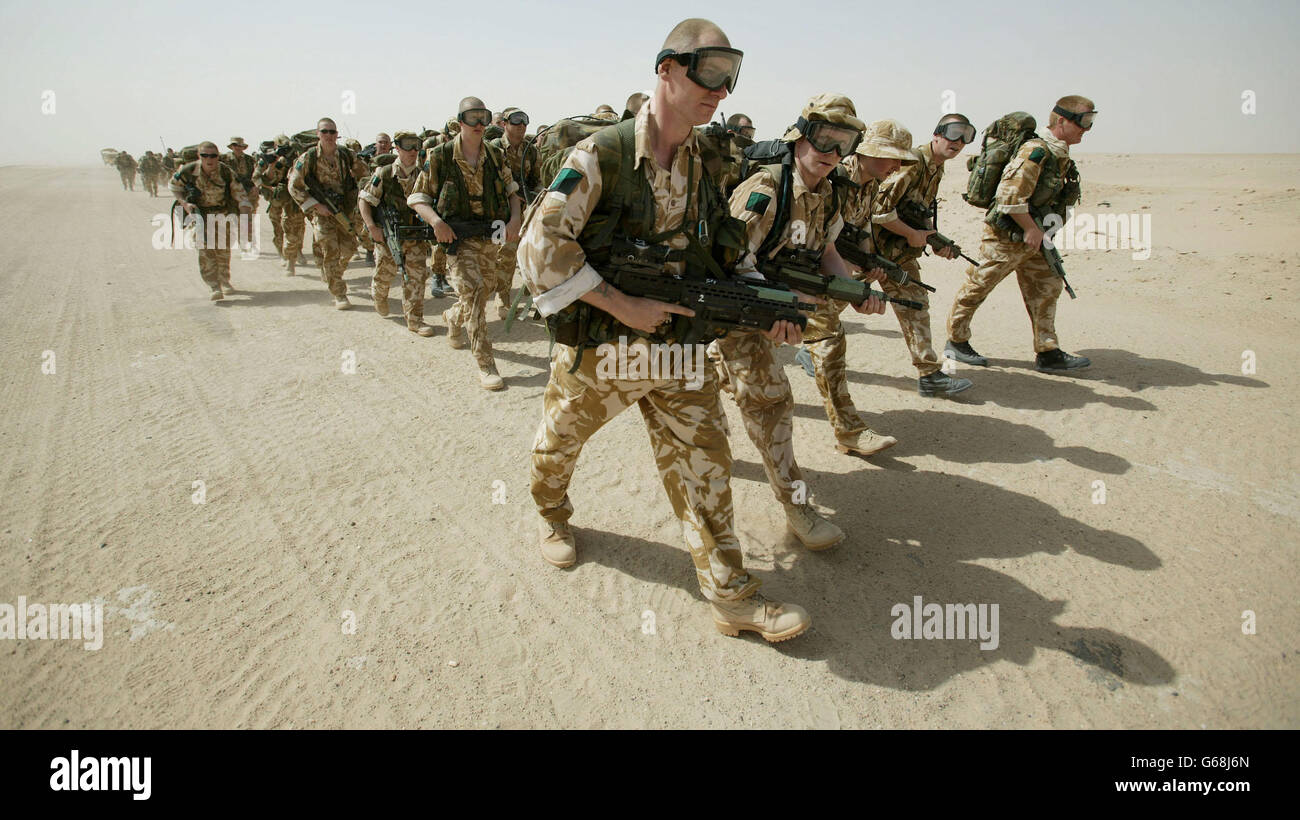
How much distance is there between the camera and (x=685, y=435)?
2773 mm

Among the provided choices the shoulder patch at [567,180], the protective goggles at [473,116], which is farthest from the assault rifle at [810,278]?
the protective goggles at [473,116]

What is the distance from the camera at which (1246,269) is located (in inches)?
363

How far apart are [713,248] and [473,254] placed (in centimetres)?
384

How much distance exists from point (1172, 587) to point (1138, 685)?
90 centimetres

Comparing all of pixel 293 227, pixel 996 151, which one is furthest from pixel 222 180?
pixel 996 151

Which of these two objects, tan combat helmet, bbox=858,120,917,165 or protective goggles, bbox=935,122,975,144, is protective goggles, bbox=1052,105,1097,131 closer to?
protective goggles, bbox=935,122,975,144

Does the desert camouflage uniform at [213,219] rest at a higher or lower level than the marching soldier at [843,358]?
higher

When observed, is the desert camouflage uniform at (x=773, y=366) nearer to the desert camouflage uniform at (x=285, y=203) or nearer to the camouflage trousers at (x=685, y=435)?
the camouflage trousers at (x=685, y=435)

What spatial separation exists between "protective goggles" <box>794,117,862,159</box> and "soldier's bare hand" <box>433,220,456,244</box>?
11.9 ft

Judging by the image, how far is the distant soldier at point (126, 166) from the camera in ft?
97.0

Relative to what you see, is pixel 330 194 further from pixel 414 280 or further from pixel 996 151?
pixel 996 151

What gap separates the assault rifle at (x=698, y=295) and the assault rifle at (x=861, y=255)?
214 centimetres

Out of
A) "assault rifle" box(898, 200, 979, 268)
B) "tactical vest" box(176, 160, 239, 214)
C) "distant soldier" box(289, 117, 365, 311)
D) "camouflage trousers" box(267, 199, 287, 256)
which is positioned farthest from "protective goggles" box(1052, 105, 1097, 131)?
"camouflage trousers" box(267, 199, 287, 256)

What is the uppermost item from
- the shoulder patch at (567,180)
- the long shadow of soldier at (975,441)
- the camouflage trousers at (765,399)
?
the shoulder patch at (567,180)
